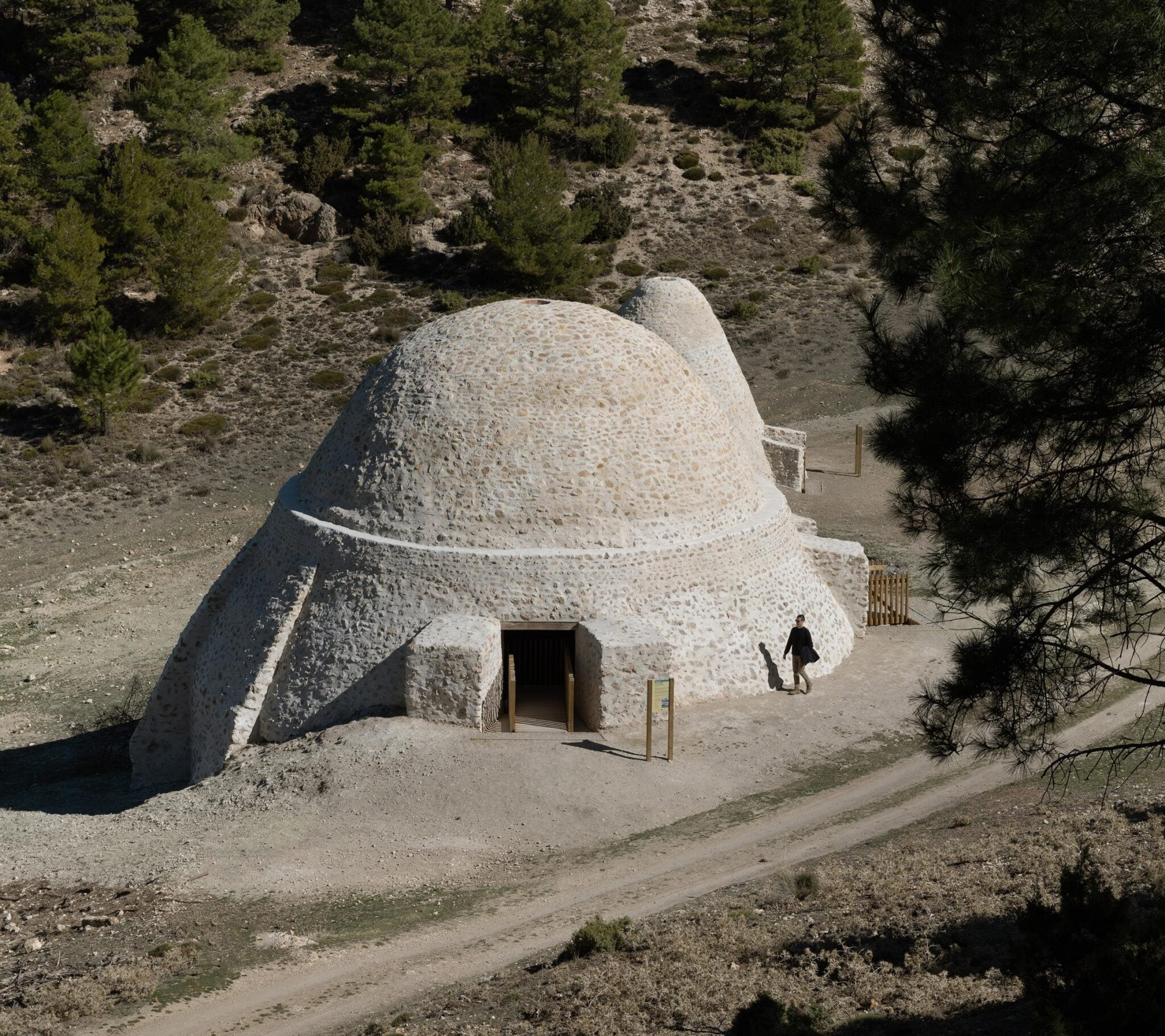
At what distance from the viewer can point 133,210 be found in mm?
43562

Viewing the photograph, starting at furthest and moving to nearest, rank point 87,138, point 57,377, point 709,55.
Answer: point 709,55 → point 87,138 → point 57,377

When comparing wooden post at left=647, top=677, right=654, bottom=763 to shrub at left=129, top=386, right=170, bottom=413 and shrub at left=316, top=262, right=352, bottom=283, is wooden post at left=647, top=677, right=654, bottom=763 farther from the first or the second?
shrub at left=316, top=262, right=352, bottom=283

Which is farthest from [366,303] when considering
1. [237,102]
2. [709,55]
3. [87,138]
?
[709,55]

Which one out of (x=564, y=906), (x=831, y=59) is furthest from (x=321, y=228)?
(x=564, y=906)

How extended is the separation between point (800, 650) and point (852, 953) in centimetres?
777

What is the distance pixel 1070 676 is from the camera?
10484mm

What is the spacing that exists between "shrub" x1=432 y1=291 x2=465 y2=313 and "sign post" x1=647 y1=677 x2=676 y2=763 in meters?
32.1

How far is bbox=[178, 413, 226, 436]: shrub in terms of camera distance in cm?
3884

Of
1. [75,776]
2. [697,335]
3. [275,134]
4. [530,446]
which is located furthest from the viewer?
[275,134]

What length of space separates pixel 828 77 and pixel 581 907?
54277 mm

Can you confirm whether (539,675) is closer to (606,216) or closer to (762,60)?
(606,216)

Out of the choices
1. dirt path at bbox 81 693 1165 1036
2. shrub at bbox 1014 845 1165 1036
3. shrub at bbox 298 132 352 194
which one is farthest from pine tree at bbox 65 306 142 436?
shrub at bbox 1014 845 1165 1036

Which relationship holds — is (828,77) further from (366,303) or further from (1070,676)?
(1070,676)

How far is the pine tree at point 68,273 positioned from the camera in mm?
41688
